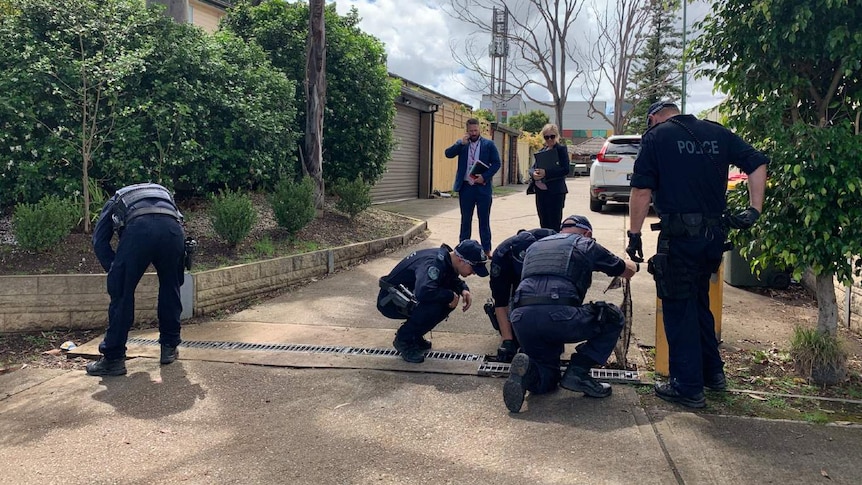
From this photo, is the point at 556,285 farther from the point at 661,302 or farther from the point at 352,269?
the point at 352,269

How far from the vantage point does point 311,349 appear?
5148mm

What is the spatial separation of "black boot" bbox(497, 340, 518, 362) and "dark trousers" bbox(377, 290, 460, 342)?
50 cm

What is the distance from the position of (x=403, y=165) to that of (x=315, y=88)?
7.36 m

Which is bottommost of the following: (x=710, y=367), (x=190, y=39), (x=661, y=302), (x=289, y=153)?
(x=710, y=367)

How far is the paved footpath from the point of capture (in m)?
3.17

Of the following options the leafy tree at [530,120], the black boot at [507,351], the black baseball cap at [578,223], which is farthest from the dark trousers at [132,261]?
the leafy tree at [530,120]

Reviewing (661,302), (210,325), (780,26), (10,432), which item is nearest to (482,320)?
(661,302)

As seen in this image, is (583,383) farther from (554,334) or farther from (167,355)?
(167,355)

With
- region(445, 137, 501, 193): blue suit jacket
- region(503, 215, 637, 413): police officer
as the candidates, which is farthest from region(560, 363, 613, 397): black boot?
region(445, 137, 501, 193): blue suit jacket

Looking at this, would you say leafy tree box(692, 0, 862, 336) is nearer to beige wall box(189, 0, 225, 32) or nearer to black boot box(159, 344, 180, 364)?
black boot box(159, 344, 180, 364)

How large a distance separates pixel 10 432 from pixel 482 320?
3732 millimetres

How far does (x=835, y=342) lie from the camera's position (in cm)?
430

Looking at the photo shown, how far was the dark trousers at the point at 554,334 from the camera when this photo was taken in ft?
12.7

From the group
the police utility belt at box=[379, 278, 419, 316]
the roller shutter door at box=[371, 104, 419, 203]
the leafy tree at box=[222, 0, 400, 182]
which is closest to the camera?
the police utility belt at box=[379, 278, 419, 316]
